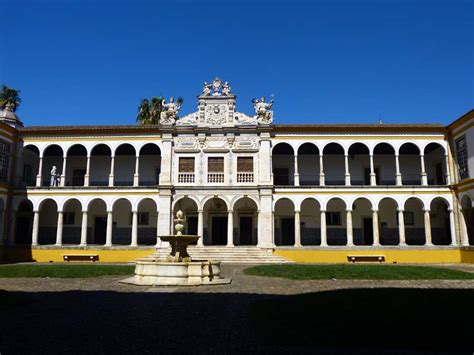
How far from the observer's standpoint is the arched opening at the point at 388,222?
1014 inches

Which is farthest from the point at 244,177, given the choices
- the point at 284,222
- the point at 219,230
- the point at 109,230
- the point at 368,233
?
the point at 368,233

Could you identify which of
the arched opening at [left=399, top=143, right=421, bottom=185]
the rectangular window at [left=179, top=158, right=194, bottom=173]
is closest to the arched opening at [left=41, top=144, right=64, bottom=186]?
the rectangular window at [left=179, top=158, right=194, bottom=173]

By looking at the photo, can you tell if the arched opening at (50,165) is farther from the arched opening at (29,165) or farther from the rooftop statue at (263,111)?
the rooftop statue at (263,111)

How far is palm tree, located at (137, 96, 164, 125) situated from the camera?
110 feet

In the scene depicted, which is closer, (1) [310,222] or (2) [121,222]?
(1) [310,222]

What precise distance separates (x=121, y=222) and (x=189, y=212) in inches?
192

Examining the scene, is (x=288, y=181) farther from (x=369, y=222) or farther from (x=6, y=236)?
(x=6, y=236)

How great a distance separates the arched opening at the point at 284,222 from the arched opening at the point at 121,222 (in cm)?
979

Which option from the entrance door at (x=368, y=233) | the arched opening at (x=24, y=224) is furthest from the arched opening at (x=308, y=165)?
the arched opening at (x=24, y=224)

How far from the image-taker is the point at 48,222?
89.4 feet

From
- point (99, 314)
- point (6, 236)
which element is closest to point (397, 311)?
point (99, 314)

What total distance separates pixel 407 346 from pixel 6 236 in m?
25.2

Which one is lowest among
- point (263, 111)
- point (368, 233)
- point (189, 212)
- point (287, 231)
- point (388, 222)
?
point (368, 233)

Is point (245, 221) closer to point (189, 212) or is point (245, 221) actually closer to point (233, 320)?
point (189, 212)
